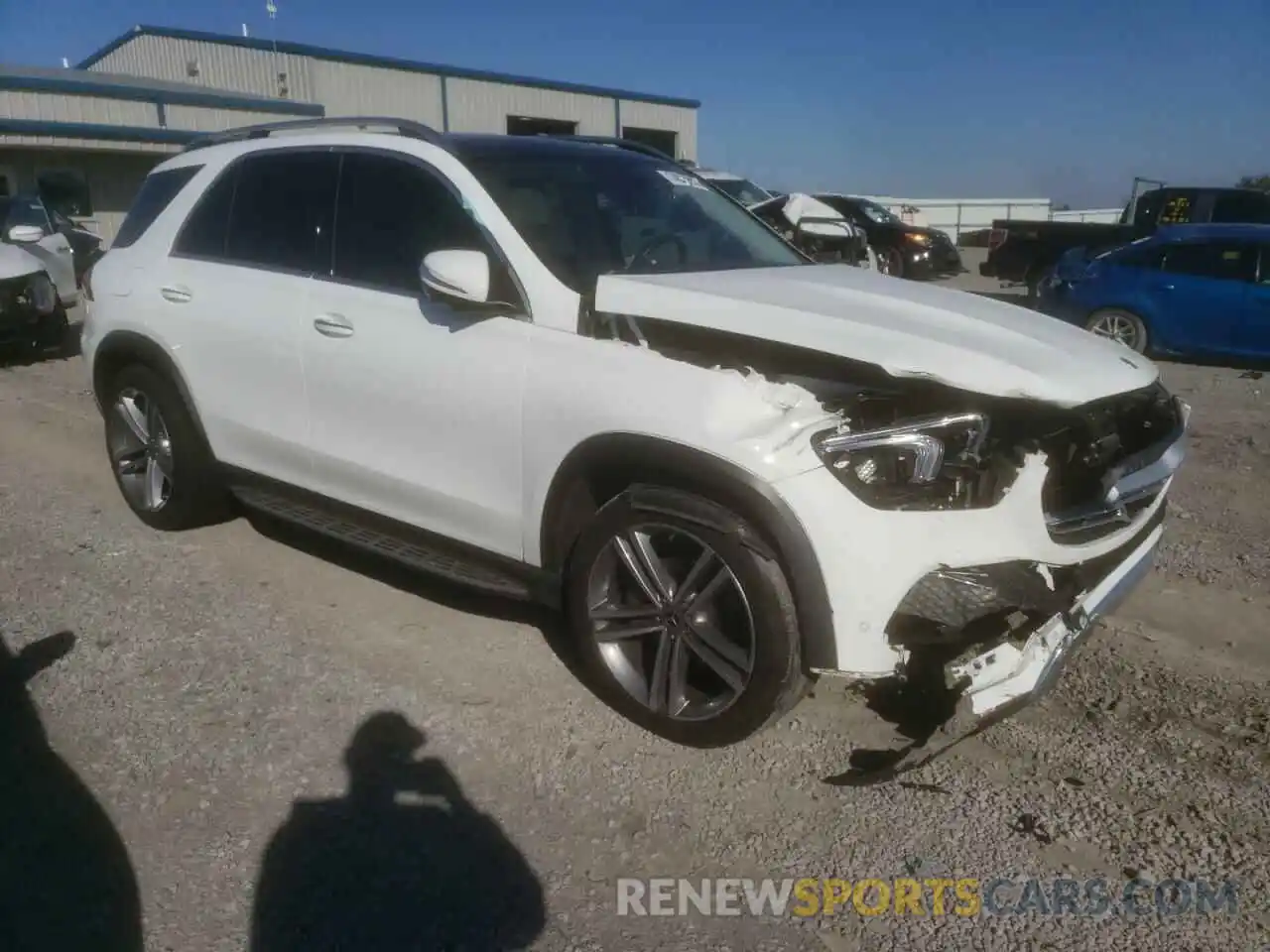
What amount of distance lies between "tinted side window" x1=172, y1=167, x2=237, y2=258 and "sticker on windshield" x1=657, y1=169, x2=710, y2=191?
6.46 feet

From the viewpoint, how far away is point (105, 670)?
382 cm

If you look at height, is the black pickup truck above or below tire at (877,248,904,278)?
above

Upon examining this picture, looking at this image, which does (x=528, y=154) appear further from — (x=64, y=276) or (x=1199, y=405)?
(x=64, y=276)

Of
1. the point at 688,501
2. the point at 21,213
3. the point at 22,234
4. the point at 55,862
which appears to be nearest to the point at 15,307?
the point at 21,213

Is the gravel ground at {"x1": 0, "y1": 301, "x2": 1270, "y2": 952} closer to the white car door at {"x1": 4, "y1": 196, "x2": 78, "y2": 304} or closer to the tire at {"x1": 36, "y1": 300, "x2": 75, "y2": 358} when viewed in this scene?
the tire at {"x1": 36, "y1": 300, "x2": 75, "y2": 358}

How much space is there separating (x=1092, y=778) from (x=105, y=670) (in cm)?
345

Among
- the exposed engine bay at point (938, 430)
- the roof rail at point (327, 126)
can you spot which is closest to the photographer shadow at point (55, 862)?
the exposed engine bay at point (938, 430)

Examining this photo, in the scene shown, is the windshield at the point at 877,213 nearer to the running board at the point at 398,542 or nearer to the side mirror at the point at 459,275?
the running board at the point at 398,542

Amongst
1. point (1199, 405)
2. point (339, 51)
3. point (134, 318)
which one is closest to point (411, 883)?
point (134, 318)

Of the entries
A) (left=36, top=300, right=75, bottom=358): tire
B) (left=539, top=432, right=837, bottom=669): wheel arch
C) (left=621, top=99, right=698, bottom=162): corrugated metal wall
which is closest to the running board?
(left=539, top=432, right=837, bottom=669): wheel arch

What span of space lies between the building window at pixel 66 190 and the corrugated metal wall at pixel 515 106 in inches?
480

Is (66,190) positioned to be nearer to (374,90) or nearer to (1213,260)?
(374,90)

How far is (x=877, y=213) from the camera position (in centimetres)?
2070

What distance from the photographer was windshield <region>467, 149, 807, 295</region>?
12.1ft
